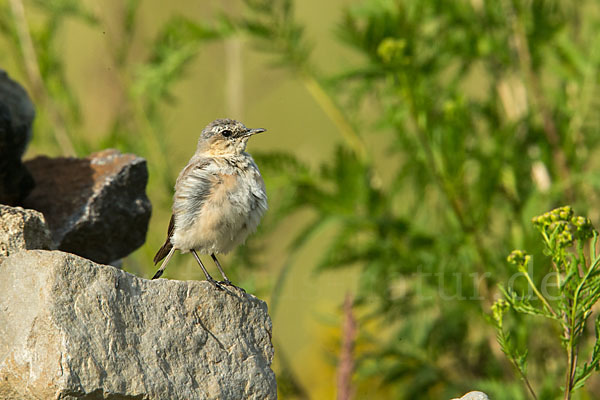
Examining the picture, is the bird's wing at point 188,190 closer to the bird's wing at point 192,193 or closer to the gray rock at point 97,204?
the bird's wing at point 192,193

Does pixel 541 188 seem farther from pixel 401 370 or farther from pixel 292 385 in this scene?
pixel 292 385

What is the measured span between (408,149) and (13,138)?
2652 mm

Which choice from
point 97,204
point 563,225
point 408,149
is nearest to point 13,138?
point 97,204

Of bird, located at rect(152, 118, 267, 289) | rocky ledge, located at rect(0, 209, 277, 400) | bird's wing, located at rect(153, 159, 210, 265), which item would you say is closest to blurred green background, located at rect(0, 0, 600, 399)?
bird, located at rect(152, 118, 267, 289)

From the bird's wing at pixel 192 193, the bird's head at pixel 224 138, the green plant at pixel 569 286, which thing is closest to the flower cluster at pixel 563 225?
the green plant at pixel 569 286

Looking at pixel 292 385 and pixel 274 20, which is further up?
pixel 274 20

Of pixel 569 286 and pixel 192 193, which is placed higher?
pixel 192 193

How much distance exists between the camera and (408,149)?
515cm

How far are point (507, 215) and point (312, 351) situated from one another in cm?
319

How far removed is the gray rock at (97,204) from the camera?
3607mm

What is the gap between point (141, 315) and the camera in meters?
2.71

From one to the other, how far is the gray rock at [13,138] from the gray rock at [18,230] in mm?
611

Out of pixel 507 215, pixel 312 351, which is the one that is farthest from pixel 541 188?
pixel 312 351

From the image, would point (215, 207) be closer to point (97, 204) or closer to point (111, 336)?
point (97, 204)
